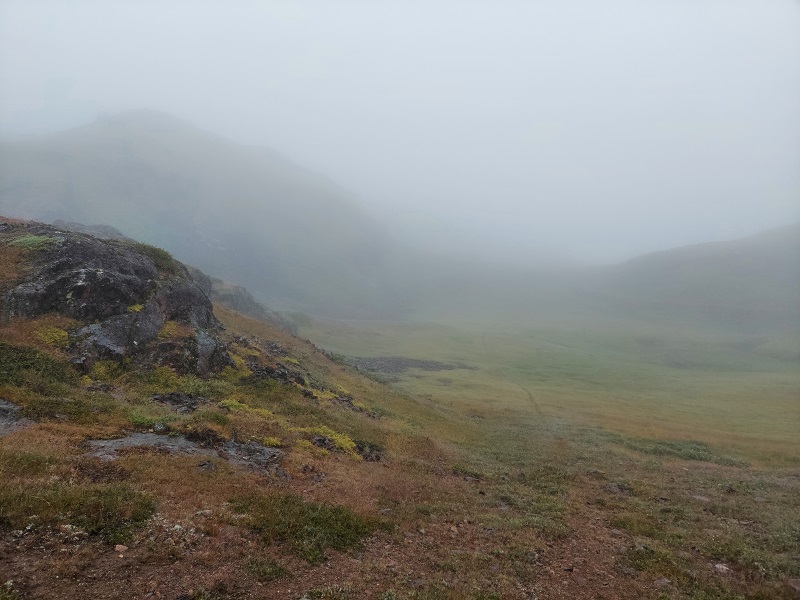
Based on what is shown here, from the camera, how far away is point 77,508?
37.1ft

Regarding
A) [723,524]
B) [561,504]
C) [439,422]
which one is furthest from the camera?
[439,422]

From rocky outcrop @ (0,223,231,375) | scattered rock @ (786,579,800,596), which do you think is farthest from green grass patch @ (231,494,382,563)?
rocky outcrop @ (0,223,231,375)

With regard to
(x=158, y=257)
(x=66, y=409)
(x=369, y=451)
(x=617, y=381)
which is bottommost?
(x=617, y=381)

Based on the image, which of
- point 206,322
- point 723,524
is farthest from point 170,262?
point 723,524

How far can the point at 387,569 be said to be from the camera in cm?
1262

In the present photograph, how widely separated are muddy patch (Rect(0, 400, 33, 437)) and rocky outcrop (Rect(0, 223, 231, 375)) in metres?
6.48

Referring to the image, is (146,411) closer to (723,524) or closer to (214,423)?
(214,423)

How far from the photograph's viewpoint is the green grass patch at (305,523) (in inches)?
505

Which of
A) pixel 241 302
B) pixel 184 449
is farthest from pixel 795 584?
pixel 241 302

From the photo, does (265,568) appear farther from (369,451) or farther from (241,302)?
(241,302)

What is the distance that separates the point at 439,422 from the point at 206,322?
77.2 ft

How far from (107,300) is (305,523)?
21.4 meters

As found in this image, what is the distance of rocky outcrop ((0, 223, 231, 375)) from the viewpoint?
80.5 ft

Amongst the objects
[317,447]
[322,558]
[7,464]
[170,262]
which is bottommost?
[317,447]
